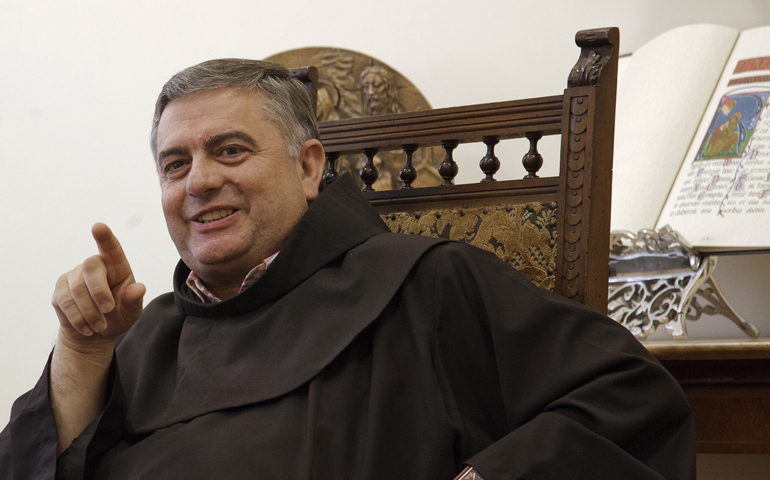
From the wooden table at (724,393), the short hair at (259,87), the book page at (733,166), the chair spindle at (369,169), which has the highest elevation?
the short hair at (259,87)

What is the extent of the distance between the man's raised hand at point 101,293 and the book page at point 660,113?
1.38 m

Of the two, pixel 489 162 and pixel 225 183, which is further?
pixel 489 162

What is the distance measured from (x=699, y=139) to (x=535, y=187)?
33.4 inches

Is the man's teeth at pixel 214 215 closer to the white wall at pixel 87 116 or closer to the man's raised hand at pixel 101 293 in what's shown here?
the man's raised hand at pixel 101 293

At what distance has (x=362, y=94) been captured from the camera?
256cm

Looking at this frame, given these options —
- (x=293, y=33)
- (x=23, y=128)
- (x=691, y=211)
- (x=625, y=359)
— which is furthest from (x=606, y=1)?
(x=23, y=128)

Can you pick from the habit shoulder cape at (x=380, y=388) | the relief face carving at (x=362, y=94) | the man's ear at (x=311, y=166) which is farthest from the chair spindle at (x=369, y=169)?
the relief face carving at (x=362, y=94)

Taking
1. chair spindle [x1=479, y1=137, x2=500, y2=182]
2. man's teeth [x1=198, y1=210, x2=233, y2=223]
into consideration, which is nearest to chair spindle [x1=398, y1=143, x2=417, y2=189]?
chair spindle [x1=479, y1=137, x2=500, y2=182]

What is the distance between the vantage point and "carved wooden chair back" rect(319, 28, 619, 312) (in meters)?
1.33

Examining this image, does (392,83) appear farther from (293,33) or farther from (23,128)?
(23,128)

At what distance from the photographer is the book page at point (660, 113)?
2037 millimetres

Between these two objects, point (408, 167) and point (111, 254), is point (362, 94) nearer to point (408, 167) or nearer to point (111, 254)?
point (408, 167)

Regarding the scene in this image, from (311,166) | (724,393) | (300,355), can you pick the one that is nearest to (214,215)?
(311,166)

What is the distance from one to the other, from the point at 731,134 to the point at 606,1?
70 cm
